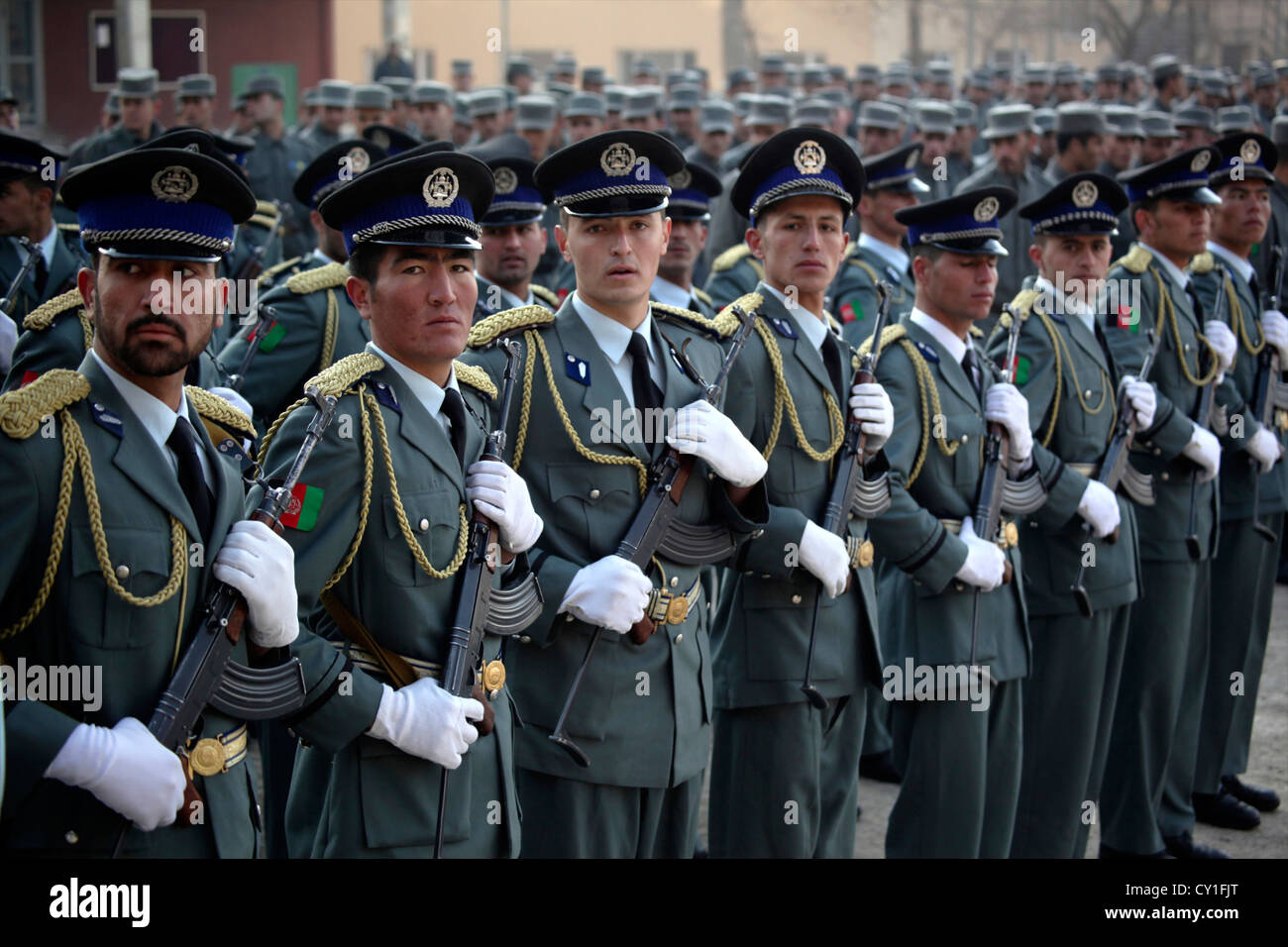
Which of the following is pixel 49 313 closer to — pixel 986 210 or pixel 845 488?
pixel 845 488

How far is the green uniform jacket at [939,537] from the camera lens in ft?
16.1

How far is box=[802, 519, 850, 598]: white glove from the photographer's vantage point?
4.47 m

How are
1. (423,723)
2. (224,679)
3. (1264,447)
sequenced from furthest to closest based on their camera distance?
1. (1264,447)
2. (423,723)
3. (224,679)

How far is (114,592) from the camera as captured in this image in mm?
2932

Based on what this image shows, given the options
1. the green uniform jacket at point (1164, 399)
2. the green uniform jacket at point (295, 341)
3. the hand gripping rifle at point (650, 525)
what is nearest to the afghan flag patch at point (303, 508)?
the hand gripping rifle at point (650, 525)

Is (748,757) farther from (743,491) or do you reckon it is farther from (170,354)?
(170,354)

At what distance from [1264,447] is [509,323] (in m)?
4.10

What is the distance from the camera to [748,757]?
4707 mm

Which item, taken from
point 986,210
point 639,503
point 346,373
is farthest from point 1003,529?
point 346,373

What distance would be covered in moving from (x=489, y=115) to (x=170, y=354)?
13.4 m

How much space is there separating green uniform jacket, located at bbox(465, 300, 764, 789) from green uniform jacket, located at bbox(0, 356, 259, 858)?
45.8 inches

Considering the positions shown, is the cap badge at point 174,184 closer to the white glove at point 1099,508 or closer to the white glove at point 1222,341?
the white glove at point 1099,508

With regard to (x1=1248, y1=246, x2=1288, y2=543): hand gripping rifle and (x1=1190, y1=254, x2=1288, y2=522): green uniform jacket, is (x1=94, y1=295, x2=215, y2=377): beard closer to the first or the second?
(x1=1190, y1=254, x2=1288, y2=522): green uniform jacket

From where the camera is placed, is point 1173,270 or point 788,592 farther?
point 1173,270
